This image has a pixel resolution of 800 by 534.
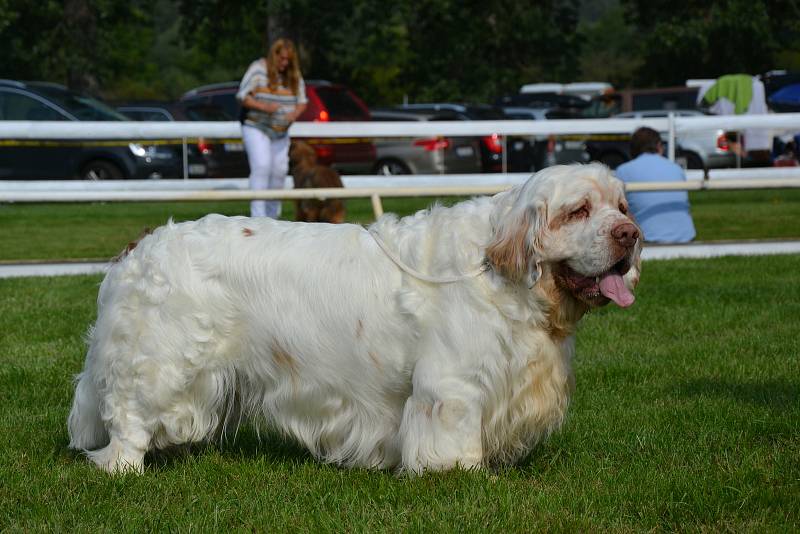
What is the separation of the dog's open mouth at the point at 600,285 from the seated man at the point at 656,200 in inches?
325

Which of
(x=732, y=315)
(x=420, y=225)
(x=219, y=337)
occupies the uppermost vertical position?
(x=420, y=225)

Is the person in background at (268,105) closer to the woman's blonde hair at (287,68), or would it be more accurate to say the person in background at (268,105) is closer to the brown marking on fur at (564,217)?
the woman's blonde hair at (287,68)

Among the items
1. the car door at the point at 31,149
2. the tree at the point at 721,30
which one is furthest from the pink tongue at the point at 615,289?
the tree at the point at 721,30

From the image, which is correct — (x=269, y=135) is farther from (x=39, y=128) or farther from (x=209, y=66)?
(x=209, y=66)

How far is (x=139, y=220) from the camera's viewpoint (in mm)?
16422

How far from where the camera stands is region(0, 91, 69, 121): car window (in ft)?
64.5

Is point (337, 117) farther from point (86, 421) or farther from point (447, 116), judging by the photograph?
point (86, 421)

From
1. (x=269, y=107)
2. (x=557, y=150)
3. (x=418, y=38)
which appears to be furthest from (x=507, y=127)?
(x=418, y=38)

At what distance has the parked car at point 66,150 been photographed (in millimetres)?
19578

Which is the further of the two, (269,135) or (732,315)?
(269,135)

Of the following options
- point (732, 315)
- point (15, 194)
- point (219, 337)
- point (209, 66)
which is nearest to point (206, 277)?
point (219, 337)

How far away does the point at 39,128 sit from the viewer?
47.6 feet

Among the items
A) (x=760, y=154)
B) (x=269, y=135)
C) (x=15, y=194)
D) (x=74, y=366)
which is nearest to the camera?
(x=74, y=366)

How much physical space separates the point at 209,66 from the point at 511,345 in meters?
87.5
